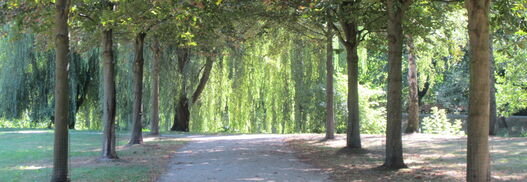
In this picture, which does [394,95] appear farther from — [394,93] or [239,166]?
[239,166]

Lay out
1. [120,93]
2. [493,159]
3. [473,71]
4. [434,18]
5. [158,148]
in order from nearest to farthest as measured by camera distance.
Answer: [473,71], [493,159], [434,18], [158,148], [120,93]

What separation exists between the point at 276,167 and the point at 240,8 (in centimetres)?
439

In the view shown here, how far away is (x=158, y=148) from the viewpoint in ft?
57.0

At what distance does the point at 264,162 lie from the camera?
13.0 meters

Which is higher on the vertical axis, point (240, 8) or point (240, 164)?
point (240, 8)

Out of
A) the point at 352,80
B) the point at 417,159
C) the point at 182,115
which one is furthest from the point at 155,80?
the point at 417,159

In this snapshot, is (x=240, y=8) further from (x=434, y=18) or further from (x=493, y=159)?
(x=493, y=159)

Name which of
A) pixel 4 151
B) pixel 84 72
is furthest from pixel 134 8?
pixel 84 72

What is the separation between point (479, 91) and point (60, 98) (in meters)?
6.93

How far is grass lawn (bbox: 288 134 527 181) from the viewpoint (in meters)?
10.5

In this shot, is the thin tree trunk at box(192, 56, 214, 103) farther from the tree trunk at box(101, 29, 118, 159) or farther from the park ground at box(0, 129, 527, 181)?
the tree trunk at box(101, 29, 118, 159)

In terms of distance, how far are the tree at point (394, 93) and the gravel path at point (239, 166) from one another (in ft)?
5.31

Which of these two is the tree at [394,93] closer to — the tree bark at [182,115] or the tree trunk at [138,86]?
the tree trunk at [138,86]

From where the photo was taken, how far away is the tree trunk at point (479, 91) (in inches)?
305
